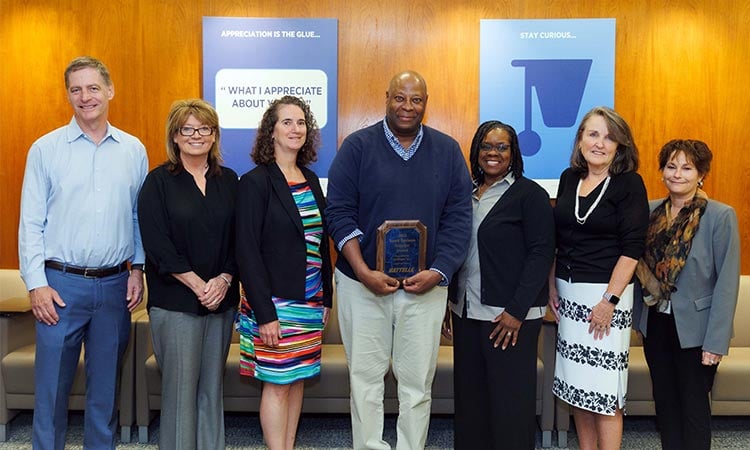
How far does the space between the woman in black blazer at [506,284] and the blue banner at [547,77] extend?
1.67m

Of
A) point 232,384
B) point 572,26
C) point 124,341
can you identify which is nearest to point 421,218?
point 124,341

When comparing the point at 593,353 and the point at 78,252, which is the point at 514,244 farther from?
the point at 78,252

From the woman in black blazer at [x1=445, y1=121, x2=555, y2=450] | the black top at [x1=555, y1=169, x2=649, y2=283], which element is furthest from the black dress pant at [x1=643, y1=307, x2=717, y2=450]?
the woman in black blazer at [x1=445, y1=121, x2=555, y2=450]

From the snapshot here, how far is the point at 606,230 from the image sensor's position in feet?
8.05

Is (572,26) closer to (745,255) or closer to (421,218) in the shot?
(745,255)

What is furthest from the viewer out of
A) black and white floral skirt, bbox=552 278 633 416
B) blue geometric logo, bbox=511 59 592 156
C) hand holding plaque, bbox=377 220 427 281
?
blue geometric logo, bbox=511 59 592 156

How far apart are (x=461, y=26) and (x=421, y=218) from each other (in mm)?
2258

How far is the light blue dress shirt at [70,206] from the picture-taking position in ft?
8.19

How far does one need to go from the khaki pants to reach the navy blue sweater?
15 cm

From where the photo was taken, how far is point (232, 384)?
345 centimetres

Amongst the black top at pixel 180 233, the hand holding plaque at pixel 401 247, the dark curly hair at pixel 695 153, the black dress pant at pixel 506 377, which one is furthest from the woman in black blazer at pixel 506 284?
the black top at pixel 180 233

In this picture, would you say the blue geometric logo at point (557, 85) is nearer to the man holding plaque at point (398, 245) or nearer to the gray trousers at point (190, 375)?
the man holding plaque at point (398, 245)

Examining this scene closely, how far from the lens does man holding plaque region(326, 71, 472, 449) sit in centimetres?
239

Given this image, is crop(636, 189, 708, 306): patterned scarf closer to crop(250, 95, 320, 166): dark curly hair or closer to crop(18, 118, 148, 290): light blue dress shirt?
crop(250, 95, 320, 166): dark curly hair
